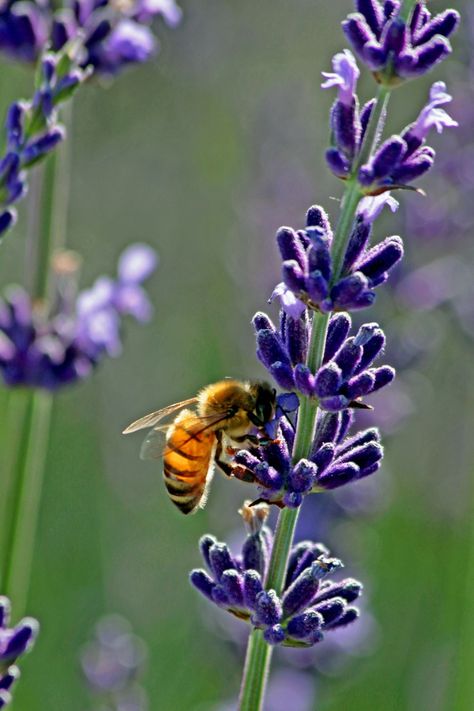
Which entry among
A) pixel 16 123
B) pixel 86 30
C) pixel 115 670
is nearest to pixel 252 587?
pixel 16 123

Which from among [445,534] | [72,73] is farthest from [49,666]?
[72,73]

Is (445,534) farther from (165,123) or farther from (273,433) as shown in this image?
(165,123)

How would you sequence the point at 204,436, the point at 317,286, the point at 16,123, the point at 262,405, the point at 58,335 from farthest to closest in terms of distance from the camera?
the point at 58,335 < the point at 204,436 < the point at 262,405 < the point at 16,123 < the point at 317,286

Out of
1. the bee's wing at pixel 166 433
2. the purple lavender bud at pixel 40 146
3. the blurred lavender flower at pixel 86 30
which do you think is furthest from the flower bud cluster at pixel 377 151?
the blurred lavender flower at pixel 86 30

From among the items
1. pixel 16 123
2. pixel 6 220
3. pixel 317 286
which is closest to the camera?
pixel 317 286

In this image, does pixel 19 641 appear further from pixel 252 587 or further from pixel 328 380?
pixel 328 380

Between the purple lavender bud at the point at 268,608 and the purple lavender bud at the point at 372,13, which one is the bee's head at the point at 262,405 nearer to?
the purple lavender bud at the point at 268,608

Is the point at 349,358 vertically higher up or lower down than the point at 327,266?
lower down

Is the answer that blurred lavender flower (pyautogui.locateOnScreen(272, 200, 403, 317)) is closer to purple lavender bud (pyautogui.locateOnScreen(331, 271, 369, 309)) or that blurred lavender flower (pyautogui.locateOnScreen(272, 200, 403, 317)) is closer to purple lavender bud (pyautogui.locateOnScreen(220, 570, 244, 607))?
purple lavender bud (pyautogui.locateOnScreen(331, 271, 369, 309))
